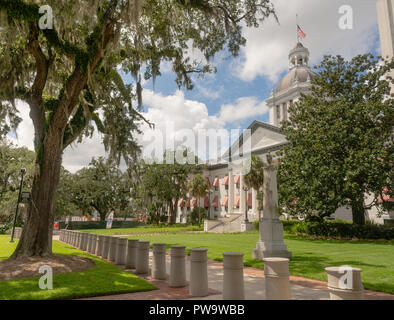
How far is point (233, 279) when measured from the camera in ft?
19.0

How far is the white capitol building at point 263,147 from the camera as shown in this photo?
35.9m

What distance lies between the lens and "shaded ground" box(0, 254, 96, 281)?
322 inches

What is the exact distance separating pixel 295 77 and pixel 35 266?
215ft

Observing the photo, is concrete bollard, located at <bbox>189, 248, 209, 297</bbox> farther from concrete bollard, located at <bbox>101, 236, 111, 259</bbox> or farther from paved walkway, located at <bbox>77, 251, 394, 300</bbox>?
concrete bollard, located at <bbox>101, 236, 111, 259</bbox>

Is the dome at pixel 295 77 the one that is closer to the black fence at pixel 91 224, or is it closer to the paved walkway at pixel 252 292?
the black fence at pixel 91 224

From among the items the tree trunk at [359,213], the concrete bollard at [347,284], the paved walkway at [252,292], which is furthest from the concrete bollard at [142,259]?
the tree trunk at [359,213]

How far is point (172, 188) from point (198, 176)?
6.09 metres

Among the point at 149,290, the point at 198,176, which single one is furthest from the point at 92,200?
the point at 149,290

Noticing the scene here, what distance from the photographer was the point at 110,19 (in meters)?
9.59

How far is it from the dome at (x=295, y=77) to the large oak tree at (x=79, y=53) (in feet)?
185

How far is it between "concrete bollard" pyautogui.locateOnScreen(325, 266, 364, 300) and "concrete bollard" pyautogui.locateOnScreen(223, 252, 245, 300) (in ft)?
6.01

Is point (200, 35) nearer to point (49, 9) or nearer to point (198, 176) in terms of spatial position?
point (49, 9)

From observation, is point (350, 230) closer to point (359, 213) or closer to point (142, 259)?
point (359, 213)

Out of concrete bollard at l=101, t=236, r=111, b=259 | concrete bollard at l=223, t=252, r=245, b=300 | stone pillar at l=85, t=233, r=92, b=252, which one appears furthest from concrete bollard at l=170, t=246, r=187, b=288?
stone pillar at l=85, t=233, r=92, b=252
